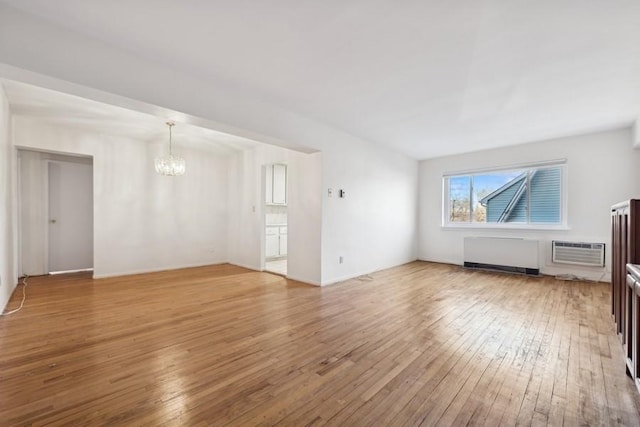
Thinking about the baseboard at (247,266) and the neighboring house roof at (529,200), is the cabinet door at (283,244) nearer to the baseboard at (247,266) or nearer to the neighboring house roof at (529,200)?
the baseboard at (247,266)

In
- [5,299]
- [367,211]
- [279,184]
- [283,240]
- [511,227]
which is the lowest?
Result: [5,299]

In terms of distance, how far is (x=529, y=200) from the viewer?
213 inches

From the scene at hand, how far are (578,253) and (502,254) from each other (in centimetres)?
111

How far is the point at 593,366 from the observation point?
2041 millimetres

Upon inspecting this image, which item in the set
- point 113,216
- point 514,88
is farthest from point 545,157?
point 113,216

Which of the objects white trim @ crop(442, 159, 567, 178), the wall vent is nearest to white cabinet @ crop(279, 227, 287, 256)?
white trim @ crop(442, 159, 567, 178)

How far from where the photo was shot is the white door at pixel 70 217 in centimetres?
523

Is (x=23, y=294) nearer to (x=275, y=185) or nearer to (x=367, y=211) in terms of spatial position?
(x=275, y=185)

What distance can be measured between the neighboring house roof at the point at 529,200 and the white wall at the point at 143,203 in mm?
6146

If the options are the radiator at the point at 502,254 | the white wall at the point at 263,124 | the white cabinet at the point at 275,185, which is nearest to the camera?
the white wall at the point at 263,124

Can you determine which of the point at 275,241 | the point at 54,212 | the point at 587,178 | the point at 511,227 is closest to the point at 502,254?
the point at 511,227

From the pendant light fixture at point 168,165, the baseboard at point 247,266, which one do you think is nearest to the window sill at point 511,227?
the baseboard at point 247,266

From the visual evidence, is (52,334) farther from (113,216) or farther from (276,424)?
(113,216)

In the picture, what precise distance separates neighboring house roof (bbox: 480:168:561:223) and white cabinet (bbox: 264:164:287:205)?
468cm
